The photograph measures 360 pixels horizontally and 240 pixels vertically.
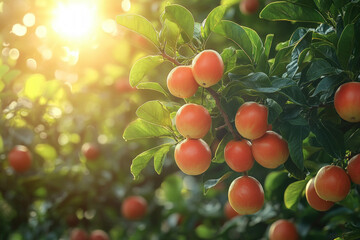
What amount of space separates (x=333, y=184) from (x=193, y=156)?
453mm

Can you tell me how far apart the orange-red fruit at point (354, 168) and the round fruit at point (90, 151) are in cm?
267

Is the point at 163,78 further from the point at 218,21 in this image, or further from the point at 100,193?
the point at 218,21

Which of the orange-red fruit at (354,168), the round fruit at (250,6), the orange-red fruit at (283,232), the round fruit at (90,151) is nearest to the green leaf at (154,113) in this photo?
the orange-red fruit at (354,168)

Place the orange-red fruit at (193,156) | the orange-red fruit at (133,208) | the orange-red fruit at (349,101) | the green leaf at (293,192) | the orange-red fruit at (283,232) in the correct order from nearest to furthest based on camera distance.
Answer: the orange-red fruit at (349,101) → the orange-red fruit at (193,156) → the green leaf at (293,192) → the orange-red fruit at (283,232) → the orange-red fruit at (133,208)

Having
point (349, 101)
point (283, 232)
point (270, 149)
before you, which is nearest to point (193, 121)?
point (270, 149)

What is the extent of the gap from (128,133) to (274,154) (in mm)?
497

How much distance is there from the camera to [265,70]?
52.9 inches

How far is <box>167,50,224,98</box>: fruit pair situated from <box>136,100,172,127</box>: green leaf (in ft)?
0.43

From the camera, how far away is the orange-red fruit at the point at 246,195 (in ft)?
4.37

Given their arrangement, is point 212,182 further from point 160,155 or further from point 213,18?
point 213,18

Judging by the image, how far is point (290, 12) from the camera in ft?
4.57

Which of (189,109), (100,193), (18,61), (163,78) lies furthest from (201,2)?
(189,109)

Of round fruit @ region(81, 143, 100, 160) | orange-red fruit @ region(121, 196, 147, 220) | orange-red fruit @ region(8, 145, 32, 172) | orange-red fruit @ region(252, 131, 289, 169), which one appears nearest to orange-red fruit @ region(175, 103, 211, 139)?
orange-red fruit @ region(252, 131, 289, 169)

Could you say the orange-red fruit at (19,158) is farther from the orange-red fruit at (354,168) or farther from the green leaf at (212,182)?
the orange-red fruit at (354,168)
